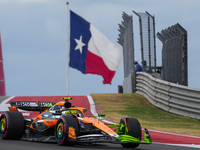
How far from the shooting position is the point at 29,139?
1135 centimetres

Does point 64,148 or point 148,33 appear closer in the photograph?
point 64,148

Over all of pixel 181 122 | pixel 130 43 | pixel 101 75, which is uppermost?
pixel 130 43

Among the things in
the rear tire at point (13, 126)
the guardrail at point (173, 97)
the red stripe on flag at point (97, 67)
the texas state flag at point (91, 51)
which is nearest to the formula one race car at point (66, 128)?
the rear tire at point (13, 126)

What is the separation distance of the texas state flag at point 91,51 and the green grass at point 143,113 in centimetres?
173

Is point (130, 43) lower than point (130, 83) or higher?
higher

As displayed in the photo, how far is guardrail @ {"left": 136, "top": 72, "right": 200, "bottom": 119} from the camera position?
18047mm

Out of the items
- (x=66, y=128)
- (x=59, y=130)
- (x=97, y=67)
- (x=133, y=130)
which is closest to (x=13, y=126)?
(x=59, y=130)

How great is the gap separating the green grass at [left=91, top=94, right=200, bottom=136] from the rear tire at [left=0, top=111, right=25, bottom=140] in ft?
15.2

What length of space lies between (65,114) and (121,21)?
2287 cm

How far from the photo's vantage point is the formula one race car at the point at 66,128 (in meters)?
9.59

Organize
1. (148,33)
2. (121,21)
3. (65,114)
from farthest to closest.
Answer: (121,21), (148,33), (65,114)

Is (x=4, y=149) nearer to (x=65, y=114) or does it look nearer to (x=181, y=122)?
(x=65, y=114)

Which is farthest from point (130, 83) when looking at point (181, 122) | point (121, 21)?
point (181, 122)

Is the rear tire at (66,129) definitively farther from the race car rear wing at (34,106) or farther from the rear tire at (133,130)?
the race car rear wing at (34,106)
